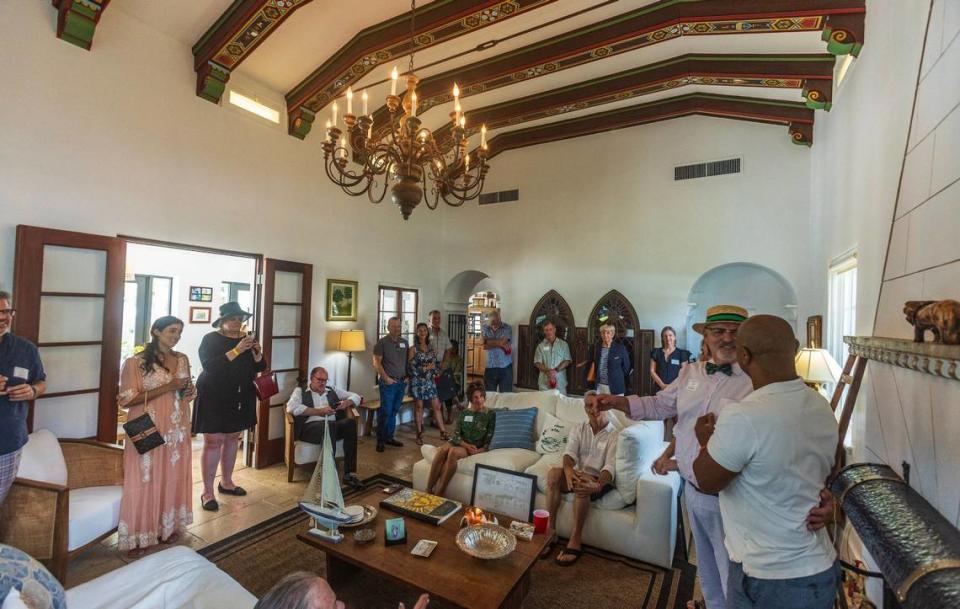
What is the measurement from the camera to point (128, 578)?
159 centimetres

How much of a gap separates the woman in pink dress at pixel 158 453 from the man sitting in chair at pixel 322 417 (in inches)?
40.8

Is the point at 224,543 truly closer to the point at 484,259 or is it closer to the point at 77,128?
the point at 77,128

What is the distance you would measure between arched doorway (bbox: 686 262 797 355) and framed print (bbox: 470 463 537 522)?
11.0 ft

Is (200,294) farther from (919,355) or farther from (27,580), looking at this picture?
(919,355)

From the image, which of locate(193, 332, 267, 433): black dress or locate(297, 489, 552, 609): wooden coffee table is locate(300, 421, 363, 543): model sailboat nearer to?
locate(297, 489, 552, 609): wooden coffee table

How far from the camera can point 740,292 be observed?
542 cm

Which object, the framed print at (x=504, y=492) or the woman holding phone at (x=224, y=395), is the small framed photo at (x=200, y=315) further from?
the framed print at (x=504, y=492)

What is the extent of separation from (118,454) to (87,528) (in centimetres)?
46

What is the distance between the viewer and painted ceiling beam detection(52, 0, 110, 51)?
2.84 meters

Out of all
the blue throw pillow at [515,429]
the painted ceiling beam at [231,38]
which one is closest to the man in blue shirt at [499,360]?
the blue throw pillow at [515,429]

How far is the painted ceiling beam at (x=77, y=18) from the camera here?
9.32 ft

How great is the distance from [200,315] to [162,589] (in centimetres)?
552

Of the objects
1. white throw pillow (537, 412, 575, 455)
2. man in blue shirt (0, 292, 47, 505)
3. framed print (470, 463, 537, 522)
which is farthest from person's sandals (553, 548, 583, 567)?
man in blue shirt (0, 292, 47, 505)

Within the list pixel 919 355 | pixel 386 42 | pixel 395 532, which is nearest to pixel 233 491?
pixel 395 532
